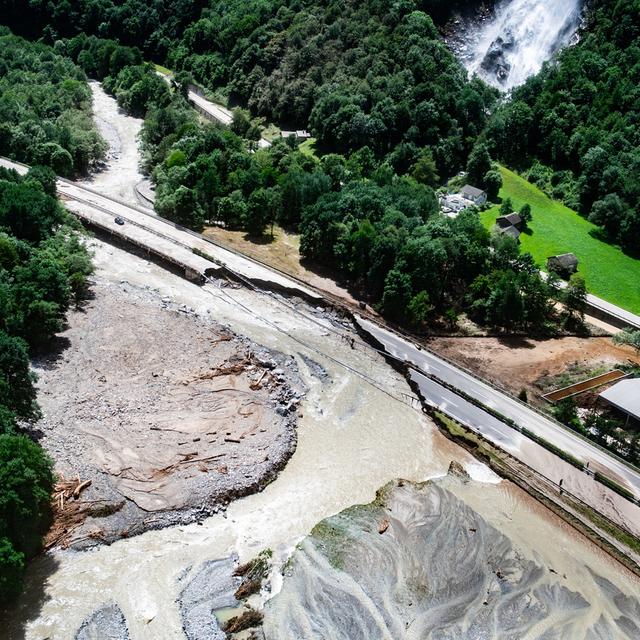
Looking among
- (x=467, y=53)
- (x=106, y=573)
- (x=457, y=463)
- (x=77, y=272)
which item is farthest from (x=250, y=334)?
(x=467, y=53)

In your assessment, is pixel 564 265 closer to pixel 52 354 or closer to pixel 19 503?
pixel 52 354

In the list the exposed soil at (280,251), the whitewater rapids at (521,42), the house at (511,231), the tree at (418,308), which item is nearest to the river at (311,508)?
the tree at (418,308)

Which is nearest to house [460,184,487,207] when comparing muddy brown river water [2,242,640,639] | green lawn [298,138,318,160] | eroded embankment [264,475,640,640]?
green lawn [298,138,318,160]

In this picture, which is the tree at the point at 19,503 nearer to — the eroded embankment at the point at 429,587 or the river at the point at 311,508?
the river at the point at 311,508

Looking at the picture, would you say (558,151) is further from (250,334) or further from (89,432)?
(89,432)

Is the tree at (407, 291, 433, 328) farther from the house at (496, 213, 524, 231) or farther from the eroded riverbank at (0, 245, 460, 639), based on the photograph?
the house at (496, 213, 524, 231)

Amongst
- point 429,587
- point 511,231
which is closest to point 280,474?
point 429,587
